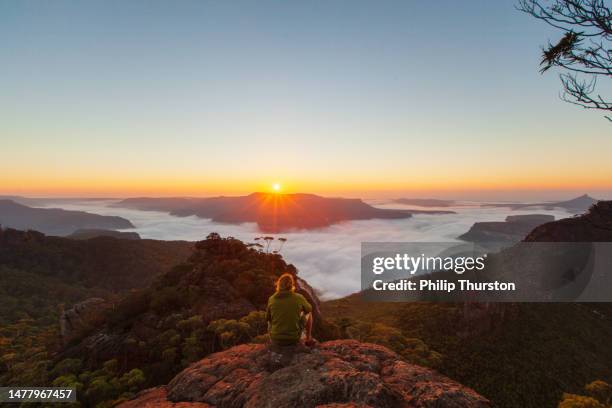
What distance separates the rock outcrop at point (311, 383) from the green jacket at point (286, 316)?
36 cm

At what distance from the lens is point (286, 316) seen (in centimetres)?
729

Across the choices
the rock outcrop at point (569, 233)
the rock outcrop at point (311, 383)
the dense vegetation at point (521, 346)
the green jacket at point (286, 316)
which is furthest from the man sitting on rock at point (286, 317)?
the rock outcrop at point (569, 233)

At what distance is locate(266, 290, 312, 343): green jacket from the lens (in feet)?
23.9

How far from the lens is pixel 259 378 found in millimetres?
6461

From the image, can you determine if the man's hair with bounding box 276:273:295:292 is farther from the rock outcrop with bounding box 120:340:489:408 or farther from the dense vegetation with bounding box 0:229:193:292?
the dense vegetation with bounding box 0:229:193:292

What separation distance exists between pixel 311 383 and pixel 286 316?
70.5 inches

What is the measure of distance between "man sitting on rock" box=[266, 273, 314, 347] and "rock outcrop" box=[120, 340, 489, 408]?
29 centimetres

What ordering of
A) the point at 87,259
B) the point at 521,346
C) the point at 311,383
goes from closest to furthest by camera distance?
1. the point at 311,383
2. the point at 521,346
3. the point at 87,259

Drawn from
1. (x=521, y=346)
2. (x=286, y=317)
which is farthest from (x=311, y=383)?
(x=521, y=346)

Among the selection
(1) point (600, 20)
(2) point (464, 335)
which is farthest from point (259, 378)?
(2) point (464, 335)

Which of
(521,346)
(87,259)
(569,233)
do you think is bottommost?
(521,346)

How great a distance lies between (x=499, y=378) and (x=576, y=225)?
42.0m

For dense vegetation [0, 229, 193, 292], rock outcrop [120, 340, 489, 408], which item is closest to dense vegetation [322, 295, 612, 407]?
rock outcrop [120, 340, 489, 408]

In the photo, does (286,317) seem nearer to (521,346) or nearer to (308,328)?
(308,328)
